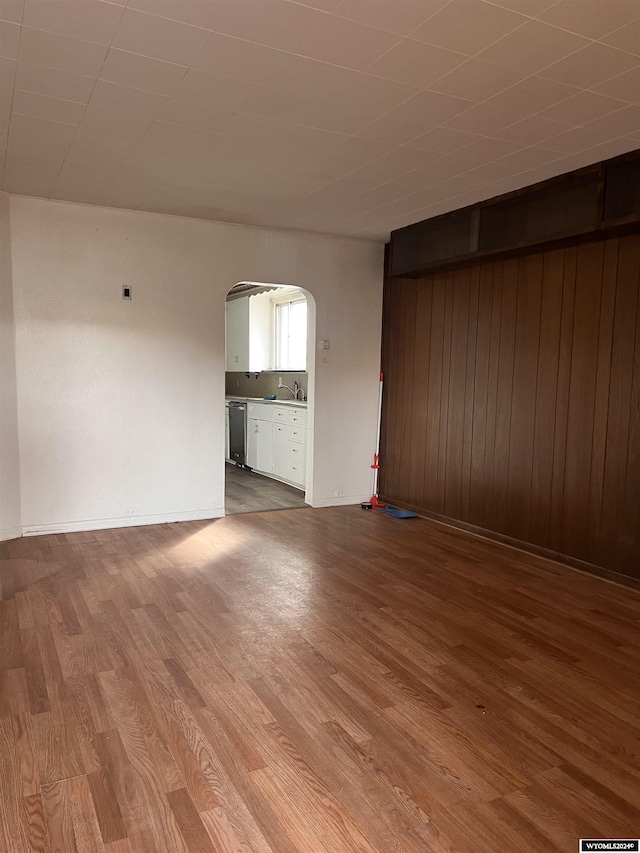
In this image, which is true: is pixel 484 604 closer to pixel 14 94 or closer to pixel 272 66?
pixel 272 66

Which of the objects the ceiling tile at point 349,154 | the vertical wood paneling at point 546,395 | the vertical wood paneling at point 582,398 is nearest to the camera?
the ceiling tile at point 349,154

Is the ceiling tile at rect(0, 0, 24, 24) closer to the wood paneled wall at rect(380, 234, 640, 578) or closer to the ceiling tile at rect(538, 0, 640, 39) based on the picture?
the ceiling tile at rect(538, 0, 640, 39)

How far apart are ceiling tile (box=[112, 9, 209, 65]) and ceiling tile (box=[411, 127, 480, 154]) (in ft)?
4.44

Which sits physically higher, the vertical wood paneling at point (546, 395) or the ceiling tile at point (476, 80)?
the ceiling tile at point (476, 80)

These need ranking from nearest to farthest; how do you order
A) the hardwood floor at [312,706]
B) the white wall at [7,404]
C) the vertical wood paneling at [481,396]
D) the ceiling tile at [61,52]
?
the hardwood floor at [312,706] < the ceiling tile at [61,52] < the white wall at [7,404] < the vertical wood paneling at [481,396]

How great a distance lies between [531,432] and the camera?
4.43 m

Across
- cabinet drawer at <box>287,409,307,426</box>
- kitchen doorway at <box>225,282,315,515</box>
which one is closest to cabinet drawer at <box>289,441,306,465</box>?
kitchen doorway at <box>225,282,315,515</box>

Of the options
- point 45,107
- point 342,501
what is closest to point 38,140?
point 45,107

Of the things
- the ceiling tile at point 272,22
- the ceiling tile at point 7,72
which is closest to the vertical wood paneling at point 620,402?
the ceiling tile at point 272,22

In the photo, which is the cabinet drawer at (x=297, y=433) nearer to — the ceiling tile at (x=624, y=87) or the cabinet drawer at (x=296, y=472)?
the cabinet drawer at (x=296, y=472)

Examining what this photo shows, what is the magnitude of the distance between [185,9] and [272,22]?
0.32 m

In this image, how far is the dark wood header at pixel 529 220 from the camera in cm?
352

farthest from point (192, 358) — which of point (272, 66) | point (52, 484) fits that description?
point (272, 66)

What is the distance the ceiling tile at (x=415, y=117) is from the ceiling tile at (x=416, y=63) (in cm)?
16
